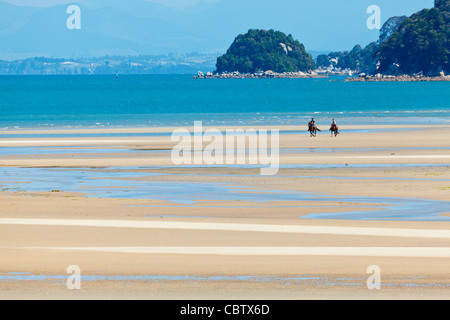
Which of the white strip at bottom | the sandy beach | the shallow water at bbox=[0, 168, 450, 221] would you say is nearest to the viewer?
the sandy beach

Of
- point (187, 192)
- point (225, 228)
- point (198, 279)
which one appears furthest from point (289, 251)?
point (187, 192)

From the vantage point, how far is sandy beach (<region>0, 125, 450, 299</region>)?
13.2m

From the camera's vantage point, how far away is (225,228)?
18016mm

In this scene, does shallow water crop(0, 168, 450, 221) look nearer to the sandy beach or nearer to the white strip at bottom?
the sandy beach

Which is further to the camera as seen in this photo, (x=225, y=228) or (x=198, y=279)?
(x=225, y=228)

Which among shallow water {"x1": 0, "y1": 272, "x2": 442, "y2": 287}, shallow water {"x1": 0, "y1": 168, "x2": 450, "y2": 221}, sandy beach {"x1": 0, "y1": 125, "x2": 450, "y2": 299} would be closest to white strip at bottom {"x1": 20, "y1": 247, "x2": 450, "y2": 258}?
sandy beach {"x1": 0, "y1": 125, "x2": 450, "y2": 299}

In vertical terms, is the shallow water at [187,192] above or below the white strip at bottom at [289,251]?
above

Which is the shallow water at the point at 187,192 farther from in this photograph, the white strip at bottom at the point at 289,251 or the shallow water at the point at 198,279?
the shallow water at the point at 198,279

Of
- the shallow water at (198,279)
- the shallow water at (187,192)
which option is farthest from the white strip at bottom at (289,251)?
the shallow water at (187,192)

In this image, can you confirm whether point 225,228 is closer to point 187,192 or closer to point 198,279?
point 198,279

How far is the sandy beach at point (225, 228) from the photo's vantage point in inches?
519

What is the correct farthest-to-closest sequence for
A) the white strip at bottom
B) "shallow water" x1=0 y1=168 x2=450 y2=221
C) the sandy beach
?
"shallow water" x1=0 y1=168 x2=450 y2=221
the white strip at bottom
the sandy beach

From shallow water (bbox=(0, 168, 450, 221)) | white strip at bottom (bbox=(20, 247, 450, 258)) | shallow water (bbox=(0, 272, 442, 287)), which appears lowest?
shallow water (bbox=(0, 272, 442, 287))
